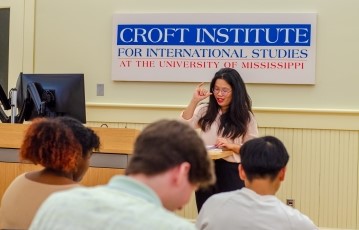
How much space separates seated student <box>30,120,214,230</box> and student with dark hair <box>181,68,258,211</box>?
2.43m

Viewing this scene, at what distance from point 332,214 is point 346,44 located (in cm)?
150

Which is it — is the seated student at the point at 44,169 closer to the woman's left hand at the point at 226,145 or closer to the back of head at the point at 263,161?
the back of head at the point at 263,161

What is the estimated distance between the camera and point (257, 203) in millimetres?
1979

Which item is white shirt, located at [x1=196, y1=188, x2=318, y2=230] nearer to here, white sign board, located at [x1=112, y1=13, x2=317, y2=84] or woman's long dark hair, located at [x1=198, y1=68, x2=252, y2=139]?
woman's long dark hair, located at [x1=198, y1=68, x2=252, y2=139]

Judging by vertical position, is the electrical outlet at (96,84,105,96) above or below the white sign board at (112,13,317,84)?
below

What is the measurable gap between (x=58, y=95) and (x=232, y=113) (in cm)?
122

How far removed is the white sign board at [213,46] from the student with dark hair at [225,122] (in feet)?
4.48

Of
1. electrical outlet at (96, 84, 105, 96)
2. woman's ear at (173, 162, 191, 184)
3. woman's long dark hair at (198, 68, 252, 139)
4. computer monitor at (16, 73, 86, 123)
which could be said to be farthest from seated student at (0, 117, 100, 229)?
electrical outlet at (96, 84, 105, 96)

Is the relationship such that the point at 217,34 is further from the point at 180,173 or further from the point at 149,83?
the point at 180,173

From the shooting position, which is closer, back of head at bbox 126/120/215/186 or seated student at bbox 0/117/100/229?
back of head at bbox 126/120/215/186

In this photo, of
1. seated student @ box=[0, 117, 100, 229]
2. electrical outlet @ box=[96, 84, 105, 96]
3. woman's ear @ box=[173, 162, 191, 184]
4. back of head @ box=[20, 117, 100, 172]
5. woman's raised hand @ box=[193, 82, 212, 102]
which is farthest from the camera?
electrical outlet @ box=[96, 84, 105, 96]

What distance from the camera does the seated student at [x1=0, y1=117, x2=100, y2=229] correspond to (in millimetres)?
1883

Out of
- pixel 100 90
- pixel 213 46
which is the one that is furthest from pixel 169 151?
pixel 100 90

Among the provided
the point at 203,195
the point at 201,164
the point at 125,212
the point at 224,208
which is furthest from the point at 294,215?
the point at 203,195
